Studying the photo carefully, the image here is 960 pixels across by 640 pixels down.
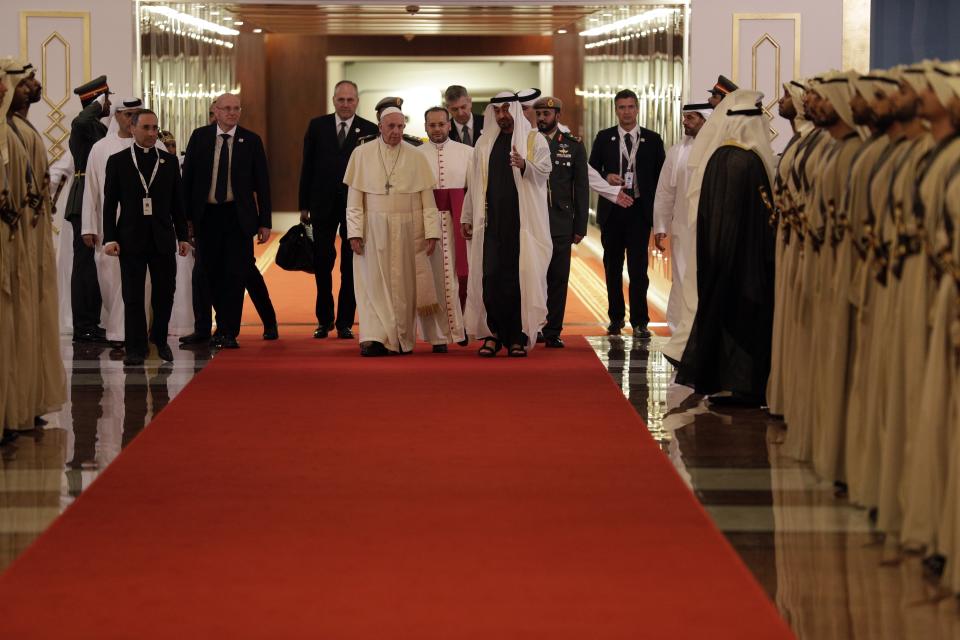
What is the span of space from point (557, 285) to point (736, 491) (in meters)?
4.46

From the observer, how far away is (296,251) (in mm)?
10141

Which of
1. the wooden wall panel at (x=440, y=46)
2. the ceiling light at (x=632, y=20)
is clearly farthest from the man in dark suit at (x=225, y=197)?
the wooden wall panel at (x=440, y=46)

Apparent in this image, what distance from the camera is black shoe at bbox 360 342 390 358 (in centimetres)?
946

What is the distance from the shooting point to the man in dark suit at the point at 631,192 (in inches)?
416

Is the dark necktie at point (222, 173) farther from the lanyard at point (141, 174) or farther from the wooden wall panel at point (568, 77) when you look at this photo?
the wooden wall panel at point (568, 77)

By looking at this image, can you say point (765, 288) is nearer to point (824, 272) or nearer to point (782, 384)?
point (782, 384)

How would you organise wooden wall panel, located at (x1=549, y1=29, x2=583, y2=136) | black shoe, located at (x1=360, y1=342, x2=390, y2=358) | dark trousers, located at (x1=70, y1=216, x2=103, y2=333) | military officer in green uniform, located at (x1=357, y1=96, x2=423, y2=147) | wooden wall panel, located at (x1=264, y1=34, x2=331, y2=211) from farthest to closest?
1. wooden wall panel, located at (x1=264, y1=34, x2=331, y2=211)
2. wooden wall panel, located at (x1=549, y1=29, x2=583, y2=136)
3. dark trousers, located at (x1=70, y1=216, x2=103, y2=333)
4. military officer in green uniform, located at (x1=357, y1=96, x2=423, y2=147)
5. black shoe, located at (x1=360, y1=342, x2=390, y2=358)

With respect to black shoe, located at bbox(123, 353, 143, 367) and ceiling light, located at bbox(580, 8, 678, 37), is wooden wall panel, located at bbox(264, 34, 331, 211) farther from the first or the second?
black shoe, located at bbox(123, 353, 143, 367)

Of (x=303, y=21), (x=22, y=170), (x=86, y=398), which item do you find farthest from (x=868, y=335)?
(x=303, y=21)

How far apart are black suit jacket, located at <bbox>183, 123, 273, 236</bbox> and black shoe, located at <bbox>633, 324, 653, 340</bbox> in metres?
2.80

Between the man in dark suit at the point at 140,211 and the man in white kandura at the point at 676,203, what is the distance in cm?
325

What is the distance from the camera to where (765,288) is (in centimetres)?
755

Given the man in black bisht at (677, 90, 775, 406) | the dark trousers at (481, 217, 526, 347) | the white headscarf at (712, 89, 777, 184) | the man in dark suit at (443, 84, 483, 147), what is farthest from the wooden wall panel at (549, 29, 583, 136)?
the man in black bisht at (677, 90, 775, 406)

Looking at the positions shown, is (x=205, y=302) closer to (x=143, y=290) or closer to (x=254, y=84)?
(x=143, y=290)
